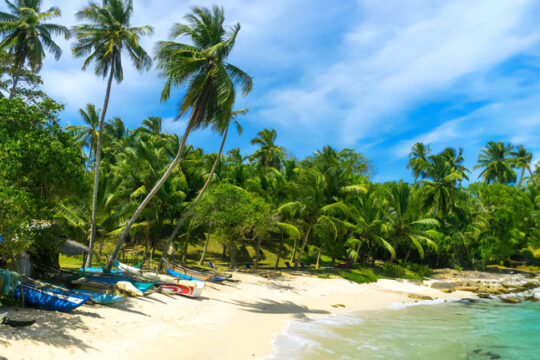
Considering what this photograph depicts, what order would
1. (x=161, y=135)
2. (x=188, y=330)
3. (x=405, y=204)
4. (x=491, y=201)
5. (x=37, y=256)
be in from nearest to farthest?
(x=188, y=330), (x=37, y=256), (x=405, y=204), (x=491, y=201), (x=161, y=135)

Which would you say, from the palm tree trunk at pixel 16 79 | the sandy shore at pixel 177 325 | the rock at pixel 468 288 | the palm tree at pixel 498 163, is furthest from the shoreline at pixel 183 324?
the palm tree at pixel 498 163

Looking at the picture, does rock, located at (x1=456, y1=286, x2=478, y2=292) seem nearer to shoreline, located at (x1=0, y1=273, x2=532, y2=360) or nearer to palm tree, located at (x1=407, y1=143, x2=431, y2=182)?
shoreline, located at (x1=0, y1=273, x2=532, y2=360)

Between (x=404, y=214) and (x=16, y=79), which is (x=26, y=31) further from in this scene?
(x=404, y=214)

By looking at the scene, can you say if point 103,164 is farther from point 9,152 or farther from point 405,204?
point 405,204

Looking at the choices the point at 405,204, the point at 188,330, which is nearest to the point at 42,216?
the point at 188,330

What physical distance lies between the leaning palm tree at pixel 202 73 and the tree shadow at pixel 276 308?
21.9 ft

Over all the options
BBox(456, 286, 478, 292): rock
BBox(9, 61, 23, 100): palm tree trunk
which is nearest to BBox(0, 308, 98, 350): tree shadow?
BBox(9, 61, 23, 100): palm tree trunk

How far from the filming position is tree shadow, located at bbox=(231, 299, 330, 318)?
14758 millimetres

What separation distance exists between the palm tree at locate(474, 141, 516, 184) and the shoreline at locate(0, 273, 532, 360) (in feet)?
153

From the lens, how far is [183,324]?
11.4 metres

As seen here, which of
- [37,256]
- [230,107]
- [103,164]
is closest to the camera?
[37,256]

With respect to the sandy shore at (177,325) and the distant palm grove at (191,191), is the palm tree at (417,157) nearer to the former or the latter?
the distant palm grove at (191,191)

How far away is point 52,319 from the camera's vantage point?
364 inches

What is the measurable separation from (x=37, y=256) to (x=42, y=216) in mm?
3860
